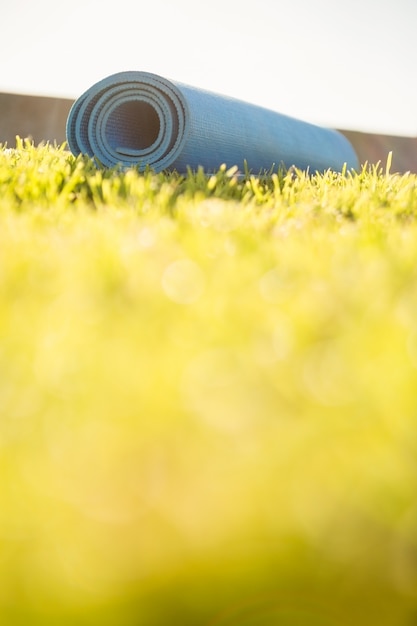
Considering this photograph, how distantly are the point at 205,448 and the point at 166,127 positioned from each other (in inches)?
144

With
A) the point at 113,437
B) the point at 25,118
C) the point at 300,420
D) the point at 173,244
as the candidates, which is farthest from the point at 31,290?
the point at 25,118

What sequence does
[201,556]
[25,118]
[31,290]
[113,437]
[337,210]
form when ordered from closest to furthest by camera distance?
[201,556] < [113,437] < [31,290] < [337,210] < [25,118]

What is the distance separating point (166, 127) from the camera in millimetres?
4051

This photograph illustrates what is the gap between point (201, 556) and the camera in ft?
1.96

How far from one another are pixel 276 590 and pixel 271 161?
453 centimetres

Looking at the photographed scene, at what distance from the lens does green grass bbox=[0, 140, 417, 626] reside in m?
0.60

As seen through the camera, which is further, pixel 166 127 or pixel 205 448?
pixel 166 127

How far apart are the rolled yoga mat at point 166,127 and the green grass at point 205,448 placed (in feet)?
9.27

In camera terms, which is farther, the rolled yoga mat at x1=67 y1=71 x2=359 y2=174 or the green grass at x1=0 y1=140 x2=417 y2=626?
the rolled yoga mat at x1=67 y1=71 x2=359 y2=174

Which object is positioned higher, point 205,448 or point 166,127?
point 166,127

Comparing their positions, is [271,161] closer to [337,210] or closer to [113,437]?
[337,210]

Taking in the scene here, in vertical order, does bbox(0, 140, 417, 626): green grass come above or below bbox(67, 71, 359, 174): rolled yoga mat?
below

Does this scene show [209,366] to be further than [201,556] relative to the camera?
Yes

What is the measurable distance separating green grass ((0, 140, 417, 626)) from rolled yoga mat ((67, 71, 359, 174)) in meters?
2.83
